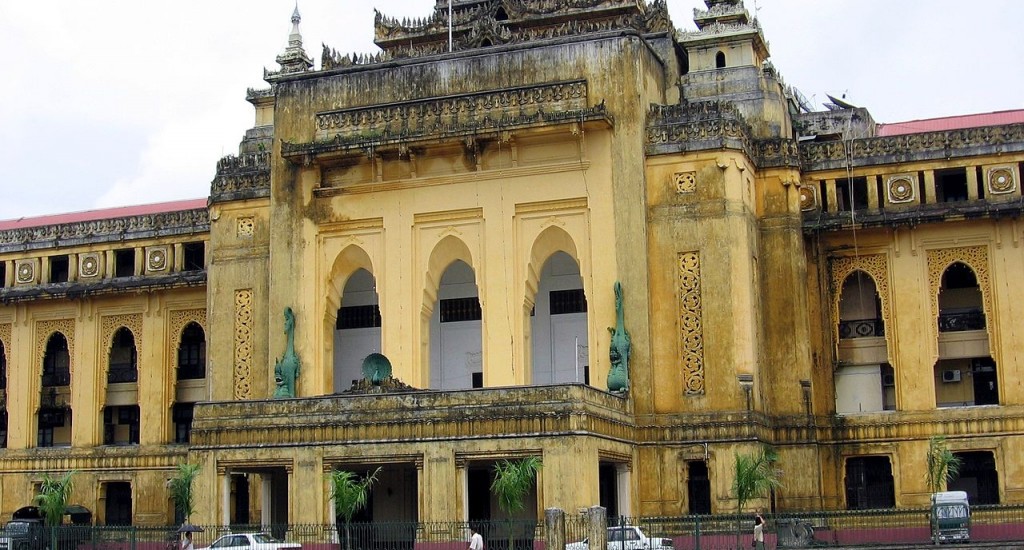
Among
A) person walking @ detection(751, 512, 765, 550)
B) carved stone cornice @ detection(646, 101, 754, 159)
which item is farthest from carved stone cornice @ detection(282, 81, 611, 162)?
person walking @ detection(751, 512, 765, 550)

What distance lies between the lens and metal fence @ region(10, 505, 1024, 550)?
30641 millimetres

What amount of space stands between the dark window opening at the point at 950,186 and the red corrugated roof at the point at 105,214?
21.5 meters

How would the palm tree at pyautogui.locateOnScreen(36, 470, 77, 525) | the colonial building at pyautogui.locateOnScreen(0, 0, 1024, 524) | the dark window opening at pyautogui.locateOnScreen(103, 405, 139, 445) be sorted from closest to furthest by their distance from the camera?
the colonial building at pyautogui.locateOnScreen(0, 0, 1024, 524), the palm tree at pyautogui.locateOnScreen(36, 470, 77, 525), the dark window opening at pyautogui.locateOnScreen(103, 405, 139, 445)

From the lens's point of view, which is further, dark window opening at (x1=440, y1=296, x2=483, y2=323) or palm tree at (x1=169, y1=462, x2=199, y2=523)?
dark window opening at (x1=440, y1=296, x2=483, y2=323)

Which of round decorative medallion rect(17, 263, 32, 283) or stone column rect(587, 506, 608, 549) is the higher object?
round decorative medallion rect(17, 263, 32, 283)

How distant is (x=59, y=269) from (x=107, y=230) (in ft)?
7.22

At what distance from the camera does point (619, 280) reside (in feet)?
114

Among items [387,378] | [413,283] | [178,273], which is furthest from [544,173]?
[178,273]

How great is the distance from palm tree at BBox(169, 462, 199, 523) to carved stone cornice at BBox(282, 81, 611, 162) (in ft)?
27.0

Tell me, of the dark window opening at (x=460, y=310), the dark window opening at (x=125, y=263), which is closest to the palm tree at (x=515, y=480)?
the dark window opening at (x=460, y=310)

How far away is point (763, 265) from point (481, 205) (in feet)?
23.3

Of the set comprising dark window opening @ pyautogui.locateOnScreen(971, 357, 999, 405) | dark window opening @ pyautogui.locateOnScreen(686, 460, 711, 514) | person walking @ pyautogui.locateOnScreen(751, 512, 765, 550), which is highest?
dark window opening @ pyautogui.locateOnScreen(971, 357, 999, 405)

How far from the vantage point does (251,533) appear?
30.8 m

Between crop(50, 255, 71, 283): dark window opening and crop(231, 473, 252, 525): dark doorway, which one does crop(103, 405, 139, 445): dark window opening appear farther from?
crop(231, 473, 252, 525): dark doorway
